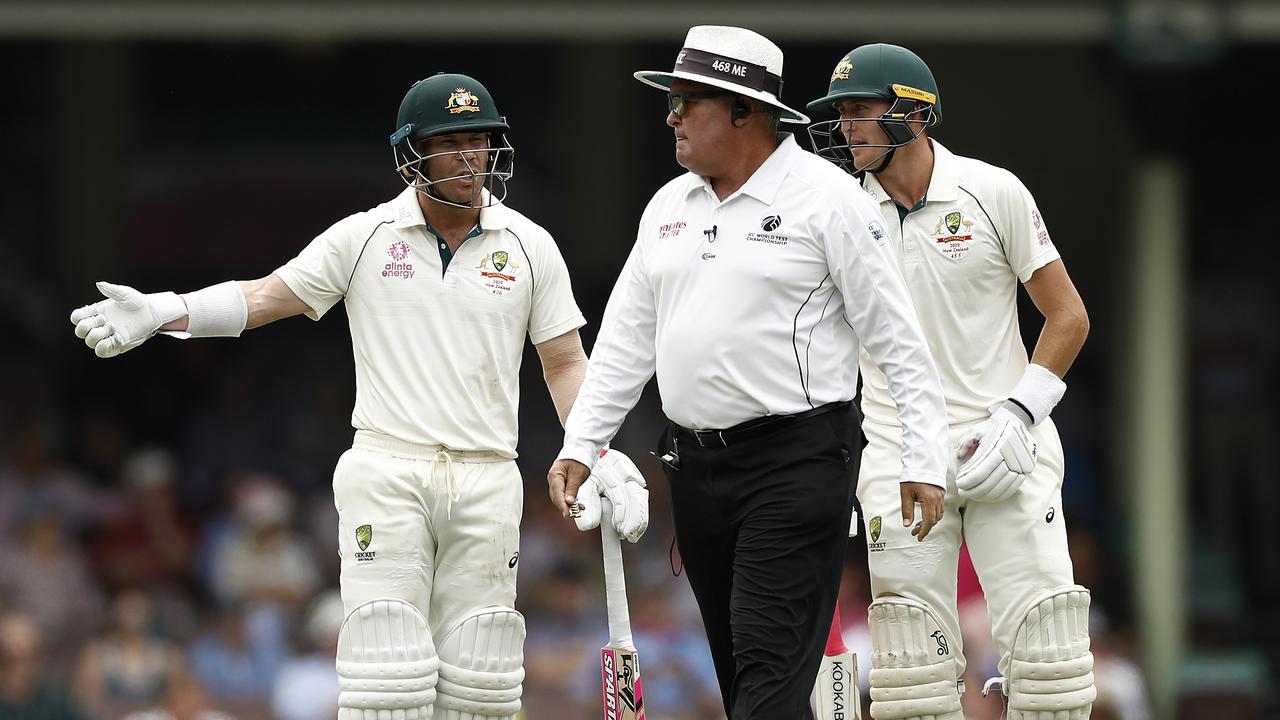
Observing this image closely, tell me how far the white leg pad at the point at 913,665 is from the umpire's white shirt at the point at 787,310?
697 mm

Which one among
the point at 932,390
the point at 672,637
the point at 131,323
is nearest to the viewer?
the point at 932,390

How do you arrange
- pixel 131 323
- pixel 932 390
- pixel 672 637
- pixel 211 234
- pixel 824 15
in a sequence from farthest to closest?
pixel 211 234 → pixel 824 15 → pixel 672 637 → pixel 131 323 → pixel 932 390

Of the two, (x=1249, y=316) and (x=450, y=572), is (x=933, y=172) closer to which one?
(x=450, y=572)

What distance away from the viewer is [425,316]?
548cm

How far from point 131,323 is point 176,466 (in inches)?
253

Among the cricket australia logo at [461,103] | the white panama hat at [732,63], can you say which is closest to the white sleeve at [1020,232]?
the white panama hat at [732,63]

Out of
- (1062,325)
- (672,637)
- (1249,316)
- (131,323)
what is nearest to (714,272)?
(1062,325)

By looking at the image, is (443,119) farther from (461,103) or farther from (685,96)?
(685,96)

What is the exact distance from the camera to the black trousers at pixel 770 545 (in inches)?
188

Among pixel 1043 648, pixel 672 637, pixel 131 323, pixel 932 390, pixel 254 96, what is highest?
pixel 254 96

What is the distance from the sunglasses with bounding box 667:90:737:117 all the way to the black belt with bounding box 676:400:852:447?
2.74ft

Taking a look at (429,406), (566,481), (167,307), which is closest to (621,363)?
(566,481)

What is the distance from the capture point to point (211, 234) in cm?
1224

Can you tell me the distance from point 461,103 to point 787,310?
124 centimetres
